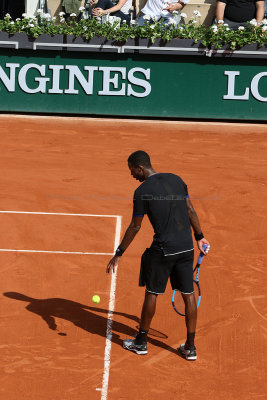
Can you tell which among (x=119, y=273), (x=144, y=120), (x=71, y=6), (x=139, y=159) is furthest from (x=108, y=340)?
(x=71, y=6)

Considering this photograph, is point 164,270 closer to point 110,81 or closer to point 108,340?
point 108,340

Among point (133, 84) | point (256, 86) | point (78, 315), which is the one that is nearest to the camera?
point (78, 315)

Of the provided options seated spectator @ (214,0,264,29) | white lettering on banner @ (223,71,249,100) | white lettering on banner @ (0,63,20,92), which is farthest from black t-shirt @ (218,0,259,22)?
white lettering on banner @ (0,63,20,92)

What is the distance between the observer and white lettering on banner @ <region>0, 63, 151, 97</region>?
719 inches

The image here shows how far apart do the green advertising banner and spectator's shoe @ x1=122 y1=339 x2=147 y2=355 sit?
38.0ft

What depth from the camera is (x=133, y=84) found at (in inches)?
723

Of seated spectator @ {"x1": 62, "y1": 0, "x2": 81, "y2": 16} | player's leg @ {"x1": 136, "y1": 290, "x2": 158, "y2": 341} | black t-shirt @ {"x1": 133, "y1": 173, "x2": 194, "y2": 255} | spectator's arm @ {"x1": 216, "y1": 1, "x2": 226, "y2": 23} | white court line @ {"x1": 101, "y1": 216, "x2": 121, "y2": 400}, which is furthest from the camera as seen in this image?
seated spectator @ {"x1": 62, "y1": 0, "x2": 81, "y2": 16}

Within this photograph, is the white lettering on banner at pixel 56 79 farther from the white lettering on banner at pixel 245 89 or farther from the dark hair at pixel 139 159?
the dark hair at pixel 139 159

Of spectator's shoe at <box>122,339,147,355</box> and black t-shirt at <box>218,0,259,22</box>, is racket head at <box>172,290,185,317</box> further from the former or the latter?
black t-shirt at <box>218,0,259,22</box>

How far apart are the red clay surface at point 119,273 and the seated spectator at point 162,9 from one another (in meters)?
3.70

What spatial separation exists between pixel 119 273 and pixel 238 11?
36.9 ft

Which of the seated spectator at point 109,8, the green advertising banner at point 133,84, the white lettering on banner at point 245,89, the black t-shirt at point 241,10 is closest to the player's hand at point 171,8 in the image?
the seated spectator at point 109,8

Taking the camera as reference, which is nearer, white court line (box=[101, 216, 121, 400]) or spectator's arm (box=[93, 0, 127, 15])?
white court line (box=[101, 216, 121, 400])

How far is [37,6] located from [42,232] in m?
11.1
